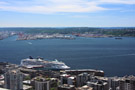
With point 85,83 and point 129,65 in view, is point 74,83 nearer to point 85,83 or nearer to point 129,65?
point 85,83

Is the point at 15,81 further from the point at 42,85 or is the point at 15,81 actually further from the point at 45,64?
the point at 45,64

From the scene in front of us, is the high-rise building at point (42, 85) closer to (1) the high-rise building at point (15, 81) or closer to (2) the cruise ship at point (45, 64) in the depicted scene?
(1) the high-rise building at point (15, 81)

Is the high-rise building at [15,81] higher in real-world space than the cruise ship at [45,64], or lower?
higher

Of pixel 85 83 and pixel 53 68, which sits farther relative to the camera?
pixel 53 68

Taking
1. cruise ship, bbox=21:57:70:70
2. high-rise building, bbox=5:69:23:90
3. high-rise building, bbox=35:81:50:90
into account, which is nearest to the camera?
high-rise building, bbox=35:81:50:90

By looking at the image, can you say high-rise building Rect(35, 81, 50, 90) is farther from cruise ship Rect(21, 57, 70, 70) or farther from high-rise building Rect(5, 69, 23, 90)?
cruise ship Rect(21, 57, 70, 70)

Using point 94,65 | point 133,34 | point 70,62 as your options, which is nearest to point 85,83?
point 94,65

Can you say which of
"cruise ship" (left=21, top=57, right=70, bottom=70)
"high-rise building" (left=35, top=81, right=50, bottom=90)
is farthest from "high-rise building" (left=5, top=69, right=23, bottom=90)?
"cruise ship" (left=21, top=57, right=70, bottom=70)

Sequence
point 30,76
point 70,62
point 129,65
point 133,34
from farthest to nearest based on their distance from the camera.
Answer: point 133,34
point 70,62
point 129,65
point 30,76

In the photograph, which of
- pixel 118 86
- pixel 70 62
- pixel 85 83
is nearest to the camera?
pixel 118 86

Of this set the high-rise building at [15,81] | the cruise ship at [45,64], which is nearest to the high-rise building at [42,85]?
the high-rise building at [15,81]

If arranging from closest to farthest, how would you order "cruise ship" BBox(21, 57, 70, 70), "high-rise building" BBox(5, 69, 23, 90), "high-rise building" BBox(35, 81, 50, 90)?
"high-rise building" BBox(35, 81, 50, 90) → "high-rise building" BBox(5, 69, 23, 90) → "cruise ship" BBox(21, 57, 70, 70)
